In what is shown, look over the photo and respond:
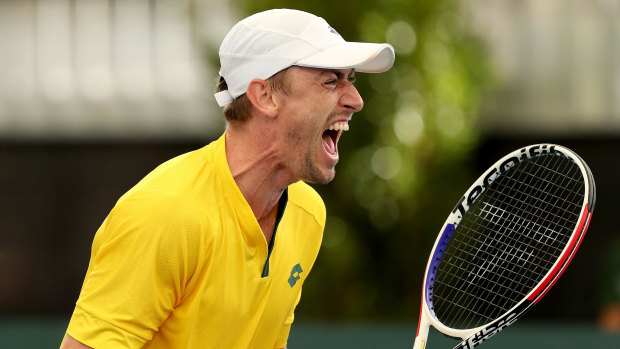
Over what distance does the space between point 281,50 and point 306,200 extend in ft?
2.09

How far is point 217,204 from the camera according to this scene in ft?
9.07

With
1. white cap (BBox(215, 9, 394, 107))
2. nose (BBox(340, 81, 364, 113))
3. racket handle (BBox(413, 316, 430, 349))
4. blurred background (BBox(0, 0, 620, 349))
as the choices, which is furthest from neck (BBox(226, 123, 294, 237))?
blurred background (BBox(0, 0, 620, 349))

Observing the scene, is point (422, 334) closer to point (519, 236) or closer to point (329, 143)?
point (329, 143)

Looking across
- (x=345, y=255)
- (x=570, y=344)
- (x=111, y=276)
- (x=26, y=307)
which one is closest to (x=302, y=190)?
(x=111, y=276)

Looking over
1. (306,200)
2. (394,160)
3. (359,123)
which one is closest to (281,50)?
(306,200)

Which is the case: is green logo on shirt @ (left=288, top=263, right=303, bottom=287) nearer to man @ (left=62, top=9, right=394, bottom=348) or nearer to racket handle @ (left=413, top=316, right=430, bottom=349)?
man @ (left=62, top=9, right=394, bottom=348)

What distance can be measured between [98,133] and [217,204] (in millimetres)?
6142

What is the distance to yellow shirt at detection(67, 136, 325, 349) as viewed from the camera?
257 cm

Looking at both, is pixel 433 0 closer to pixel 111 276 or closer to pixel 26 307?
pixel 26 307

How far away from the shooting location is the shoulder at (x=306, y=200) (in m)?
3.22

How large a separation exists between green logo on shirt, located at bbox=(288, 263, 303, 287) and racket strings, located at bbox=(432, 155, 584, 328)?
22.9 inches

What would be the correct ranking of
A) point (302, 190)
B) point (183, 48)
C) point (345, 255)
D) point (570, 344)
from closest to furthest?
point (302, 190), point (570, 344), point (345, 255), point (183, 48)

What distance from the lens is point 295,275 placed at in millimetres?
3162

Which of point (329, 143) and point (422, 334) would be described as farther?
point (422, 334)
